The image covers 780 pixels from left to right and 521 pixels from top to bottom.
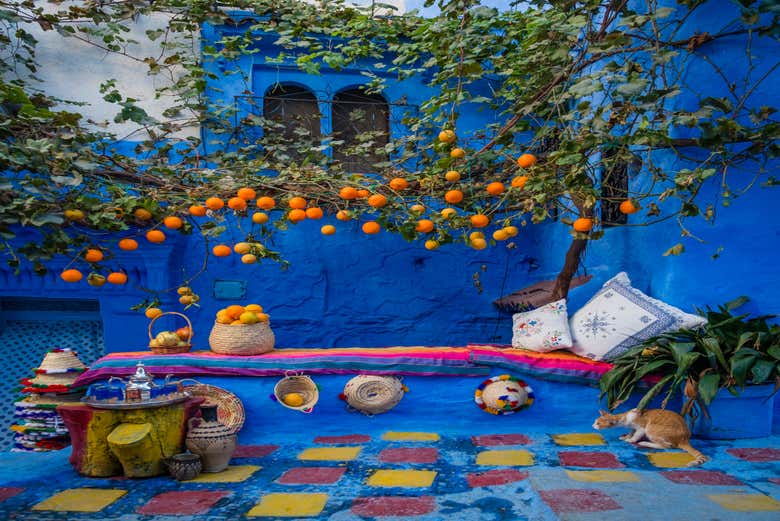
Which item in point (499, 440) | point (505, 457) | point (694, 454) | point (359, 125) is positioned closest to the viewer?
point (694, 454)

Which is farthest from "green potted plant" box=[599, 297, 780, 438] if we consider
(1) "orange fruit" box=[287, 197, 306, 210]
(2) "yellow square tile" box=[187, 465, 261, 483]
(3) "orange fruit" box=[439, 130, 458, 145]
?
(1) "orange fruit" box=[287, 197, 306, 210]

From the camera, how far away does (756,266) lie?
3.94 metres

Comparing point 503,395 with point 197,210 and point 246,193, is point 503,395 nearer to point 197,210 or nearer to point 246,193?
point 246,193

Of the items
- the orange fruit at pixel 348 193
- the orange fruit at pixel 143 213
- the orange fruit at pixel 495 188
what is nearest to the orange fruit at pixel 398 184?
the orange fruit at pixel 348 193

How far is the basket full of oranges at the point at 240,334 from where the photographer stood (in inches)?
165

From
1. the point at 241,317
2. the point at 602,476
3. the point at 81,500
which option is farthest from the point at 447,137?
the point at 81,500

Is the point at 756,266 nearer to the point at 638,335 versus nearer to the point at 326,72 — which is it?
the point at 638,335

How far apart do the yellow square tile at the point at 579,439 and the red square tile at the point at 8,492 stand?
286 centimetres

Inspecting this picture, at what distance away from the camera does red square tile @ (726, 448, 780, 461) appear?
10.4ft

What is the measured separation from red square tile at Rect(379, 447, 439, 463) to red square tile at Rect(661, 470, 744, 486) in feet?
3.90

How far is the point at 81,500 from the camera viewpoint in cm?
282

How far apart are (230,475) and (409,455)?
97cm

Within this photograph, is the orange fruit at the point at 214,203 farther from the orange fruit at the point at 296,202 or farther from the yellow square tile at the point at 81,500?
the yellow square tile at the point at 81,500

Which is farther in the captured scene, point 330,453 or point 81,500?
point 330,453
